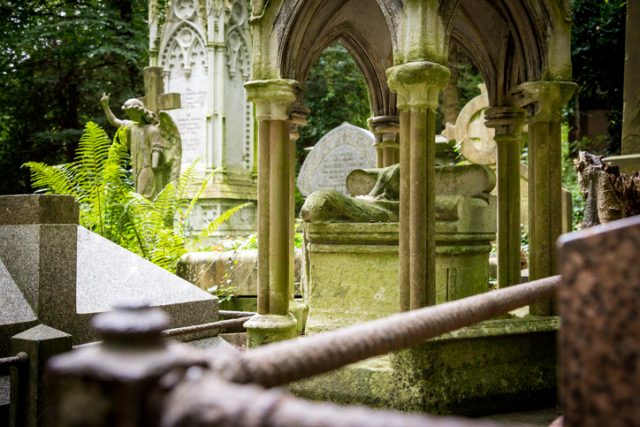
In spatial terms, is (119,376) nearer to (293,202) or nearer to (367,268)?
(367,268)

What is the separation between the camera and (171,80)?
12.8m

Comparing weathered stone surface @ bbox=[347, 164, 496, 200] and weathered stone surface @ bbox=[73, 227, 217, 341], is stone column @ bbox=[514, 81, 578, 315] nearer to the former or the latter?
weathered stone surface @ bbox=[347, 164, 496, 200]

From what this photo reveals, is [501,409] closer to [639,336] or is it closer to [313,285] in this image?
[313,285]

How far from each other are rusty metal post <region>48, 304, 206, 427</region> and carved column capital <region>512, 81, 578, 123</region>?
13.8ft

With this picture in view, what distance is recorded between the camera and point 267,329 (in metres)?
4.38

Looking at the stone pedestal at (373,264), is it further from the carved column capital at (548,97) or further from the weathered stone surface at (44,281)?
the weathered stone surface at (44,281)

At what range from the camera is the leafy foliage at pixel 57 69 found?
1809 centimetres

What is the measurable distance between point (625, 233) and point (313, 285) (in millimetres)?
4126

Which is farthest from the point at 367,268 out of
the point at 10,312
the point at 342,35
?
the point at 342,35

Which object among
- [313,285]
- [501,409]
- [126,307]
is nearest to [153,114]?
[313,285]

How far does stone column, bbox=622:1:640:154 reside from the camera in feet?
23.6

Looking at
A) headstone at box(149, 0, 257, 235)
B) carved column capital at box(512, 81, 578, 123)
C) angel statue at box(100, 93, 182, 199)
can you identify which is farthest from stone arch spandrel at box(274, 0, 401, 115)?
headstone at box(149, 0, 257, 235)

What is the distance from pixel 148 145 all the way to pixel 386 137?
5.07 meters

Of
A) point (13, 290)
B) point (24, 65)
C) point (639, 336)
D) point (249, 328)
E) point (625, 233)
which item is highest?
point (24, 65)
